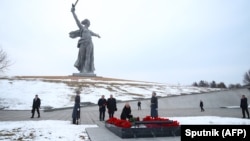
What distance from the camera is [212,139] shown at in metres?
4.91

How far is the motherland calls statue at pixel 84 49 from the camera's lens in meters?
47.8

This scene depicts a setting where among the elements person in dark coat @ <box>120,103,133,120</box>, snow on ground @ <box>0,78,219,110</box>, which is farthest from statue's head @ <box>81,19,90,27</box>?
person in dark coat @ <box>120,103,133,120</box>

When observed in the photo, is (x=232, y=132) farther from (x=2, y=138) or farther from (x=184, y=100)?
(x=184, y=100)

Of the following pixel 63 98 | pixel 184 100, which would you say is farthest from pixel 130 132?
pixel 184 100

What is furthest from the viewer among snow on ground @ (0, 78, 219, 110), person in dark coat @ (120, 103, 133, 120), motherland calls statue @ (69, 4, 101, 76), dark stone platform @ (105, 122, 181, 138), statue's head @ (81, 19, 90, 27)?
statue's head @ (81, 19, 90, 27)

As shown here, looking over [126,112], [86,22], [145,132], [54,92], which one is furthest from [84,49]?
[145,132]

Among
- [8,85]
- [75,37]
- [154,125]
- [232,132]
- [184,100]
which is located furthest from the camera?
[75,37]

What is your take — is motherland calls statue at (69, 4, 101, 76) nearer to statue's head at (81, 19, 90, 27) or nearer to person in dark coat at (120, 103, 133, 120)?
statue's head at (81, 19, 90, 27)

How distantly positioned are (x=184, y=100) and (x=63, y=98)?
1627 centimetres

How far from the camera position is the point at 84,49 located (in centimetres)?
4834

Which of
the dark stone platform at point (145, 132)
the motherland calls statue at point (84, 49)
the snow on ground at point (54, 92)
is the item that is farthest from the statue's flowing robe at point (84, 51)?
the dark stone platform at point (145, 132)

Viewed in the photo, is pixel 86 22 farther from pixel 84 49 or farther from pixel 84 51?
pixel 84 51

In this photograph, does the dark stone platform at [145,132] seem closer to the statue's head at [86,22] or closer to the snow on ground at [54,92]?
the snow on ground at [54,92]

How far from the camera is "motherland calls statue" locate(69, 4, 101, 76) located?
157ft
